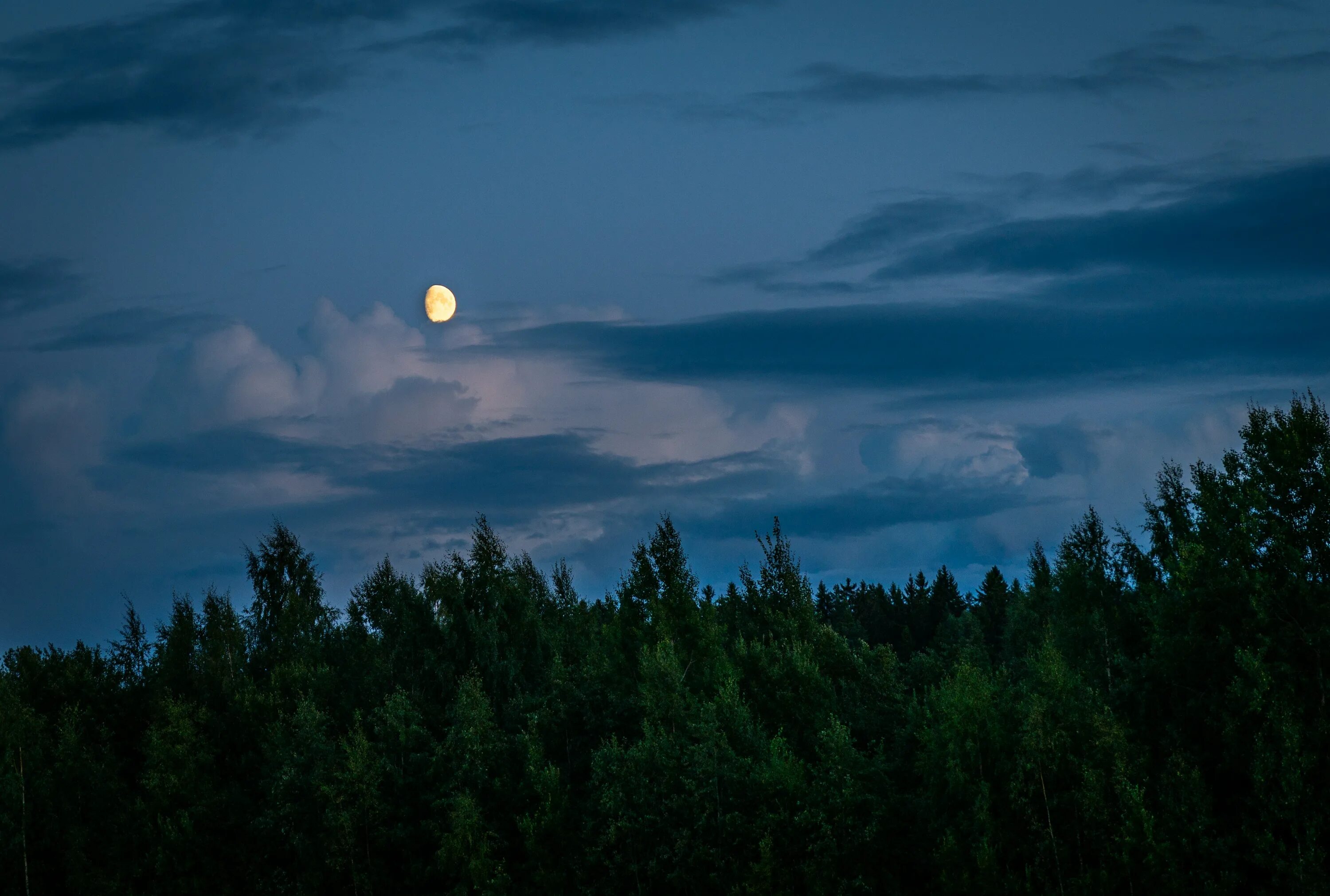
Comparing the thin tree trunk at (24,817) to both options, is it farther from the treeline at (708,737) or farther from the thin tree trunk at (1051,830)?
the thin tree trunk at (1051,830)

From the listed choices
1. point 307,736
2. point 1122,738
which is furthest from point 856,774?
point 307,736

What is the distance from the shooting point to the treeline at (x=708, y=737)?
5956 cm

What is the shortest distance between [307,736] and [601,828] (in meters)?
21.5

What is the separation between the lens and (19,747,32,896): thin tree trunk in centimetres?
8962

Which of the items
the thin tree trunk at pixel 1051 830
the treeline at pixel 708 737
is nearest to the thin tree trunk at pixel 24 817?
the treeline at pixel 708 737

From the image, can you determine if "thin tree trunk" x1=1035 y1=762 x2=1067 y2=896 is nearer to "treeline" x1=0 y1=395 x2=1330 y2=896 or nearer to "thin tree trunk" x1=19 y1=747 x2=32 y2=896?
"treeline" x1=0 y1=395 x2=1330 y2=896

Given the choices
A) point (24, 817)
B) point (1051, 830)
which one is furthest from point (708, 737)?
point (24, 817)

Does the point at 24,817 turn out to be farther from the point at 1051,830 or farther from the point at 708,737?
the point at 1051,830

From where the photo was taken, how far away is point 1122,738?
6041cm

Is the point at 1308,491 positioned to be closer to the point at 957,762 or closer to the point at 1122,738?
the point at 1122,738

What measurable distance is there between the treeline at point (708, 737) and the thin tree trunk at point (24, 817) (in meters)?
0.23

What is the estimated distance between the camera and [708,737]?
234 feet

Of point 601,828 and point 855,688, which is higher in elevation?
point 855,688

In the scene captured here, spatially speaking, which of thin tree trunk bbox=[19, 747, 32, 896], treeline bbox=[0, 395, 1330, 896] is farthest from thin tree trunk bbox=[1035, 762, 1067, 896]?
thin tree trunk bbox=[19, 747, 32, 896]
